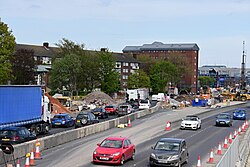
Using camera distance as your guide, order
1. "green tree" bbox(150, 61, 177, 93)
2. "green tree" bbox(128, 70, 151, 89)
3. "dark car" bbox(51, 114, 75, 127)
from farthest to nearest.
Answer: "green tree" bbox(150, 61, 177, 93)
"green tree" bbox(128, 70, 151, 89)
"dark car" bbox(51, 114, 75, 127)

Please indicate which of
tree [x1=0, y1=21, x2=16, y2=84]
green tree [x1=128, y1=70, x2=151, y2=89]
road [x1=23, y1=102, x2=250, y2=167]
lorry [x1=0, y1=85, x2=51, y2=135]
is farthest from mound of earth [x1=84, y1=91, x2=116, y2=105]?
green tree [x1=128, y1=70, x2=151, y2=89]

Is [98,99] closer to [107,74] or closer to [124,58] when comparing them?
[107,74]

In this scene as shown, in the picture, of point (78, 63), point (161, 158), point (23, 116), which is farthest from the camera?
point (78, 63)

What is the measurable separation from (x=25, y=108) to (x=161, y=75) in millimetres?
120212

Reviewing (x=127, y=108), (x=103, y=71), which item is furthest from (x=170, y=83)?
(x=127, y=108)

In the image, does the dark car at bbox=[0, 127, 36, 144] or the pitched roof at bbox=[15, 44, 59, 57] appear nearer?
the dark car at bbox=[0, 127, 36, 144]

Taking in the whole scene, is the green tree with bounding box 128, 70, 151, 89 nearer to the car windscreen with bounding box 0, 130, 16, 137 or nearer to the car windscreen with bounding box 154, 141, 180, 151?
the car windscreen with bounding box 0, 130, 16, 137

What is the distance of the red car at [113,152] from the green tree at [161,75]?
12501 cm

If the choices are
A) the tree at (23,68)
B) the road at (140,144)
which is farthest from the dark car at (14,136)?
the tree at (23,68)

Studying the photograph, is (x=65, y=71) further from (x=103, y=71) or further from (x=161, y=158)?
(x=161, y=158)

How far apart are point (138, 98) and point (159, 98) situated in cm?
1692

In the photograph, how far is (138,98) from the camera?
310ft

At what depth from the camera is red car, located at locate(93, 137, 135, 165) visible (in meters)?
21.9

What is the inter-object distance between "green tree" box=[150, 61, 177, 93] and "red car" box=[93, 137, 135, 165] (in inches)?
4922
